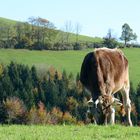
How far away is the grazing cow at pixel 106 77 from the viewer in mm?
14875

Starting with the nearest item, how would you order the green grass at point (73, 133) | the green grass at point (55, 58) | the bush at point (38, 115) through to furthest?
the green grass at point (73, 133) → the bush at point (38, 115) → the green grass at point (55, 58)

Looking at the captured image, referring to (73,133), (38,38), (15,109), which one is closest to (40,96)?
(15,109)

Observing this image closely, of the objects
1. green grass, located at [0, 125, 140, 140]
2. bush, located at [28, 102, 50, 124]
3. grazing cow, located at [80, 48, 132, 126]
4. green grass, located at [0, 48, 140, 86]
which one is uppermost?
grazing cow, located at [80, 48, 132, 126]

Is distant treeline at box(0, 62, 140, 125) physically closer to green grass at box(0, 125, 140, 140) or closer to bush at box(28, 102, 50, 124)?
bush at box(28, 102, 50, 124)

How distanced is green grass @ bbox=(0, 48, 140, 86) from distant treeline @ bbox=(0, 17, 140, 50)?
6.48m

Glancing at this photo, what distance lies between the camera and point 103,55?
1672cm

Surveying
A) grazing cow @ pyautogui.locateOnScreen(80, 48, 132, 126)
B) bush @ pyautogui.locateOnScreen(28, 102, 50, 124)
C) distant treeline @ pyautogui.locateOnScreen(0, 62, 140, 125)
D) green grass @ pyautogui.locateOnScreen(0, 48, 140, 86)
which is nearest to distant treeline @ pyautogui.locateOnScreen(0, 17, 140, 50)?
green grass @ pyautogui.locateOnScreen(0, 48, 140, 86)

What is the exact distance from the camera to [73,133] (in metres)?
12.4

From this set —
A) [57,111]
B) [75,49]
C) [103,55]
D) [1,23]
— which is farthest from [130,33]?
[103,55]

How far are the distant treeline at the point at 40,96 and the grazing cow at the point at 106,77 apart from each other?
6460cm

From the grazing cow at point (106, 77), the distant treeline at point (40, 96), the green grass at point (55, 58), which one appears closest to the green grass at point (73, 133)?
the grazing cow at point (106, 77)

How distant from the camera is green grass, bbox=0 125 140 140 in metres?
11.5

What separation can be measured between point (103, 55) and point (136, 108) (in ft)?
235

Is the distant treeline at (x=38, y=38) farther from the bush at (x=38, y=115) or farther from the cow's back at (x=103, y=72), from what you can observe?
the cow's back at (x=103, y=72)
